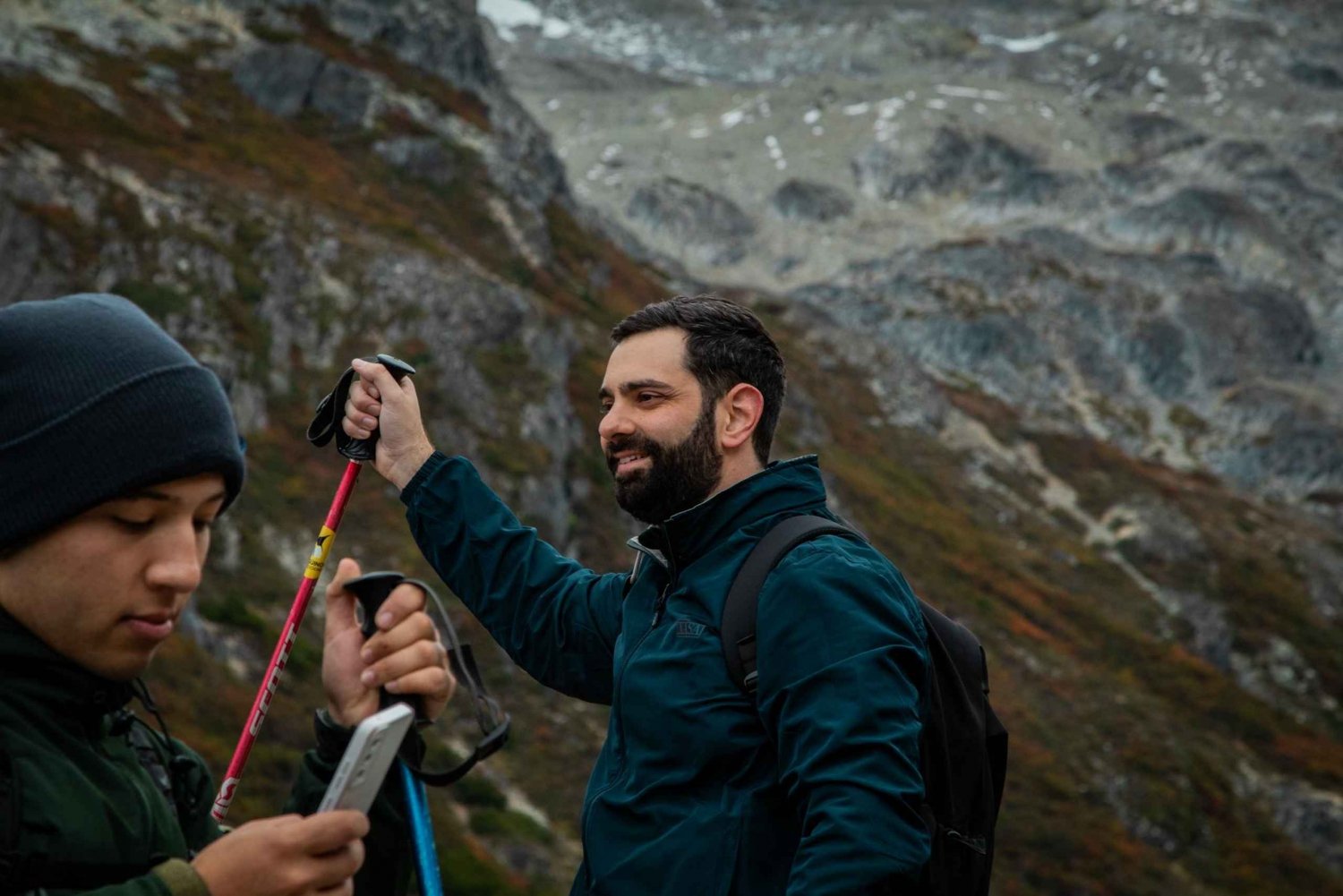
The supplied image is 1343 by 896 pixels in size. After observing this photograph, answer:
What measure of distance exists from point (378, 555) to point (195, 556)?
81.6 feet

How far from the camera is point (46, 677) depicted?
7.78ft

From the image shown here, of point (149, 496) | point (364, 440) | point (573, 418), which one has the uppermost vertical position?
point (149, 496)

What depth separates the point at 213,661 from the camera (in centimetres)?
1853

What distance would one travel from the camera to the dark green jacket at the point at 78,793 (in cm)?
213

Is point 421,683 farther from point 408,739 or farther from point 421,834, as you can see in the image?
point 421,834

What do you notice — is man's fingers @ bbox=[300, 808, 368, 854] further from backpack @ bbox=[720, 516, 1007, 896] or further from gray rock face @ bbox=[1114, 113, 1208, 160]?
gray rock face @ bbox=[1114, 113, 1208, 160]

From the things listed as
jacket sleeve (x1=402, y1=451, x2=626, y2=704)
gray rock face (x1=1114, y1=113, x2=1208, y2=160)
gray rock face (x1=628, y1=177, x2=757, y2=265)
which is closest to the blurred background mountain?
jacket sleeve (x1=402, y1=451, x2=626, y2=704)

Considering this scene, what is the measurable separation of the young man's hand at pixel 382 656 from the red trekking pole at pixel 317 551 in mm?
467

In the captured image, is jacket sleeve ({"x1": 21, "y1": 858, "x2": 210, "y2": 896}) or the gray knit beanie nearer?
jacket sleeve ({"x1": 21, "y1": 858, "x2": 210, "y2": 896})

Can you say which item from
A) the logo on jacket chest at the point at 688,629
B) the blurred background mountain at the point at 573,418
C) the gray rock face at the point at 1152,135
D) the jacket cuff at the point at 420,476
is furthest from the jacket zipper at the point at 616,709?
the gray rock face at the point at 1152,135

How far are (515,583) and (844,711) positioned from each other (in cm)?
175

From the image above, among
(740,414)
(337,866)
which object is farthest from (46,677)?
(740,414)

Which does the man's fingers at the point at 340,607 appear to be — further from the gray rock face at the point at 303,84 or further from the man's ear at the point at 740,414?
the gray rock face at the point at 303,84

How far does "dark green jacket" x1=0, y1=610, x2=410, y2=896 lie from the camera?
2131 mm
